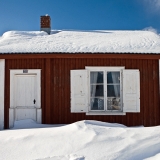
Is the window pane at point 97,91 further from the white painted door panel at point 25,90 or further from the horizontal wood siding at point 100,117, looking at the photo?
the white painted door panel at point 25,90

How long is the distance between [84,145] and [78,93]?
368 cm

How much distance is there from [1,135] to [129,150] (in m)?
2.97

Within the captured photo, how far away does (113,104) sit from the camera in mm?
8328

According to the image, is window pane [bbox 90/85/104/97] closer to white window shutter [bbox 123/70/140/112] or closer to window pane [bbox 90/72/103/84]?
window pane [bbox 90/72/103/84]

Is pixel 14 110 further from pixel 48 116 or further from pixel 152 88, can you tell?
pixel 152 88

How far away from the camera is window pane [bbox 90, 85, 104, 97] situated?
835cm

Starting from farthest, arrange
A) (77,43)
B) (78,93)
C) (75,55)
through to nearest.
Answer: (77,43)
(78,93)
(75,55)

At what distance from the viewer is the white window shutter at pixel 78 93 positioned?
8203 mm

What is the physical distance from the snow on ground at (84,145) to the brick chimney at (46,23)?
23.3 feet

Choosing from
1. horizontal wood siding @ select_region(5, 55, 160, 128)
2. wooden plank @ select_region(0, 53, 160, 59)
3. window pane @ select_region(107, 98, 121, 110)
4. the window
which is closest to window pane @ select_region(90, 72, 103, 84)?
the window

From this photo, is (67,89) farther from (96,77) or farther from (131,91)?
(131,91)

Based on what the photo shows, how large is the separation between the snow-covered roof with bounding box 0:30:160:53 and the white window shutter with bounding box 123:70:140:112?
0.81 meters

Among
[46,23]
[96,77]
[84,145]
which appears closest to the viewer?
[84,145]

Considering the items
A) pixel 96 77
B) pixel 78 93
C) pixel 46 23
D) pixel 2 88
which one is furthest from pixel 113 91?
pixel 46 23
